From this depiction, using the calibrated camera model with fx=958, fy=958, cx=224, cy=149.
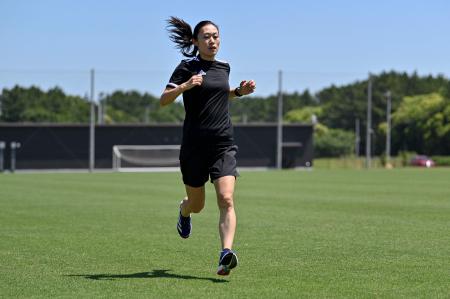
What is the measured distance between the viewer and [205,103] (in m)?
7.92

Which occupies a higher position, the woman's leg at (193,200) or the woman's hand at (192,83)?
the woman's hand at (192,83)

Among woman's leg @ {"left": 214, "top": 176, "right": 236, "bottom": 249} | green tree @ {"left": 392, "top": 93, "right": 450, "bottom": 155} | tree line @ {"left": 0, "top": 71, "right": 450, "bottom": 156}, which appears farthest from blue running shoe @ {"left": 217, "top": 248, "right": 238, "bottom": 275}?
green tree @ {"left": 392, "top": 93, "right": 450, "bottom": 155}

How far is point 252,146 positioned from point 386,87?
233 ft

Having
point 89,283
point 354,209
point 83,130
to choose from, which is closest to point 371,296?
point 89,283

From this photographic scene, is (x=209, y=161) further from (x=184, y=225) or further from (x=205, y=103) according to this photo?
(x=184, y=225)

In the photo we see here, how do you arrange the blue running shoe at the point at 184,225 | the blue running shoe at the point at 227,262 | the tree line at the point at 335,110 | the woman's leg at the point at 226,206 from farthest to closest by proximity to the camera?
the tree line at the point at 335,110 → the blue running shoe at the point at 184,225 → the woman's leg at the point at 226,206 → the blue running shoe at the point at 227,262

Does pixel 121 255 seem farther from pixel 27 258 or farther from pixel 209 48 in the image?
pixel 209 48

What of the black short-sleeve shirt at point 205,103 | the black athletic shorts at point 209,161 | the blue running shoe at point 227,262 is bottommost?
the blue running shoe at point 227,262

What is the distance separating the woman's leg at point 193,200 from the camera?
8.32m

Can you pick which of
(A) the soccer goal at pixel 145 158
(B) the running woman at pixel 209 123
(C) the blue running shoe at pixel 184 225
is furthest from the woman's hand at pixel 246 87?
(A) the soccer goal at pixel 145 158

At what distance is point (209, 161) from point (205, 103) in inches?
19.2

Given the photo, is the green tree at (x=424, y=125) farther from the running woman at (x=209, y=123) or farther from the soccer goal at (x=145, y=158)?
the running woman at (x=209, y=123)

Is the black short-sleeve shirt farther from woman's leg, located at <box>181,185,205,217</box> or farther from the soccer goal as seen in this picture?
the soccer goal

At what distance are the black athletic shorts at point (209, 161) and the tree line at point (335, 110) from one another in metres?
64.0
